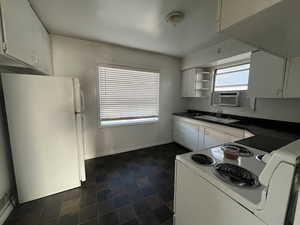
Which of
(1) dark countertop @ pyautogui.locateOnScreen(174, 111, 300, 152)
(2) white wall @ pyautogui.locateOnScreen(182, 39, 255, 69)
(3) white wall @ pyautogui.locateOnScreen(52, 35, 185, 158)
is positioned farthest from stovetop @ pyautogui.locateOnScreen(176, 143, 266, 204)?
(3) white wall @ pyautogui.locateOnScreen(52, 35, 185, 158)

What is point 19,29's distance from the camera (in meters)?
1.29

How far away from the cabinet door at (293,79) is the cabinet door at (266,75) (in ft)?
0.19

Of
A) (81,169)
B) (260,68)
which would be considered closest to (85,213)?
(81,169)

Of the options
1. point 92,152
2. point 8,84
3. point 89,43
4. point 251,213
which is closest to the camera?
point 251,213

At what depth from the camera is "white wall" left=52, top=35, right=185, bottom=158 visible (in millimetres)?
2461

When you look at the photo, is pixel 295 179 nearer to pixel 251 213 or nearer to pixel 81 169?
pixel 251 213

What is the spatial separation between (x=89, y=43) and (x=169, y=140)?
121 inches

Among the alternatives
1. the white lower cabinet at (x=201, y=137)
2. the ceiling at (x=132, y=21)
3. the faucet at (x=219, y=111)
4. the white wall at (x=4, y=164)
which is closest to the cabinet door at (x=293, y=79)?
the ceiling at (x=132, y=21)

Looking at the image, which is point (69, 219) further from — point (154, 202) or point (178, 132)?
point (178, 132)

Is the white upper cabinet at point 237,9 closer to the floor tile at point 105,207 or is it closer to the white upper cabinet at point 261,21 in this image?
the white upper cabinet at point 261,21

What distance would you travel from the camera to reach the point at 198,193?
91 cm

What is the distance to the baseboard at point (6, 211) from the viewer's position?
4.59 ft

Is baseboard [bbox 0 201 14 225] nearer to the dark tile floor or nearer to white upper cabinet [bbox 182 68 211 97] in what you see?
the dark tile floor

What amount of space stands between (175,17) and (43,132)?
2294 millimetres
